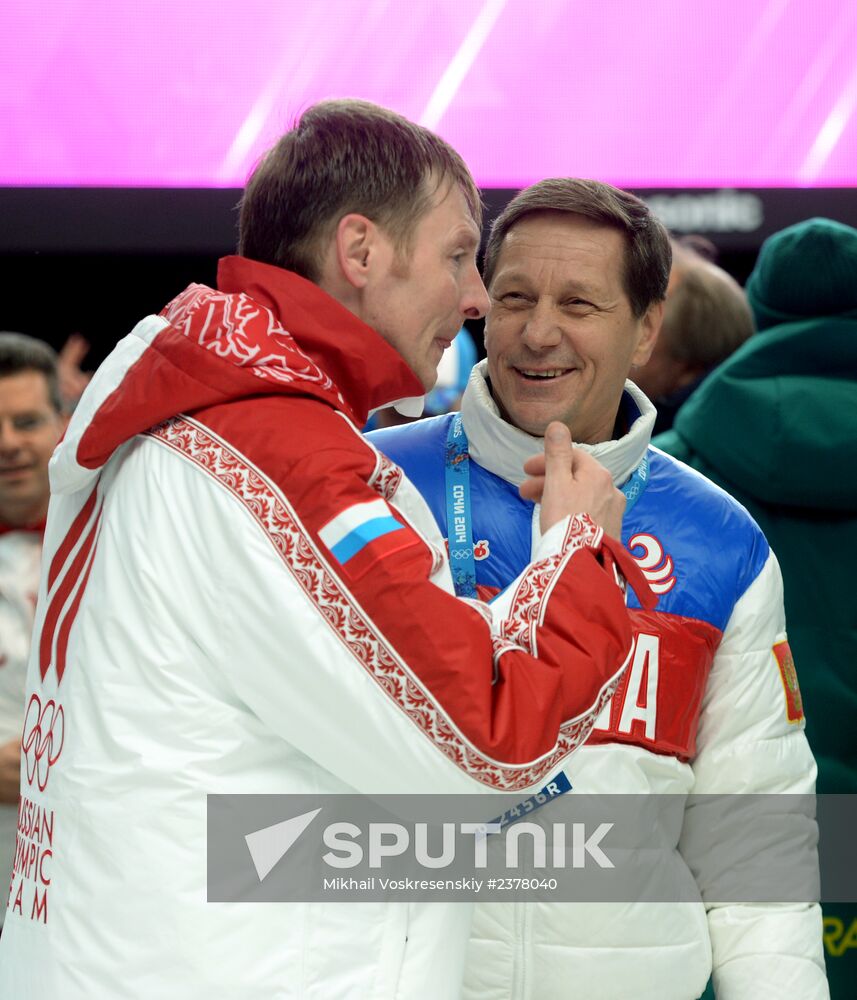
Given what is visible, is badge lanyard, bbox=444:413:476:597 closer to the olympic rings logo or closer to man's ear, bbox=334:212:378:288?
man's ear, bbox=334:212:378:288


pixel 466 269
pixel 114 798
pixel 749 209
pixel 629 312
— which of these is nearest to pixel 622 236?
pixel 629 312

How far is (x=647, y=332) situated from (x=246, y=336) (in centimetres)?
83

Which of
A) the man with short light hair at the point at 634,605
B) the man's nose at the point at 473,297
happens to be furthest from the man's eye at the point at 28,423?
the man's nose at the point at 473,297

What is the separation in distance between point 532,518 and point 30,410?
1519 millimetres

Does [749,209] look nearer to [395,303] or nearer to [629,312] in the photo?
[629,312]

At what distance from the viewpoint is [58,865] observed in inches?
57.2

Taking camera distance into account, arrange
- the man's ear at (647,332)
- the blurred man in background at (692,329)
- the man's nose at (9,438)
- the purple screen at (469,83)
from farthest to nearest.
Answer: the purple screen at (469,83) → the blurred man in background at (692,329) → the man's nose at (9,438) → the man's ear at (647,332)

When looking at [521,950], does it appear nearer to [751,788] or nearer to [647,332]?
[751,788]

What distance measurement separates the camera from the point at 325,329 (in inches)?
59.6

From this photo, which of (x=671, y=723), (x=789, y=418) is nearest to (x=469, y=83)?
(x=789, y=418)

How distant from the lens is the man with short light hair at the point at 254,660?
137cm

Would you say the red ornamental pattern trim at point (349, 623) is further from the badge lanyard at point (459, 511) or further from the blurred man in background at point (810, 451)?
the blurred man in background at point (810, 451)

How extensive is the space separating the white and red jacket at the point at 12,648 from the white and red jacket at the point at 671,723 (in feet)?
3.15

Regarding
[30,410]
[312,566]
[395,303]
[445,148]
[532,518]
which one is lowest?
[30,410]
